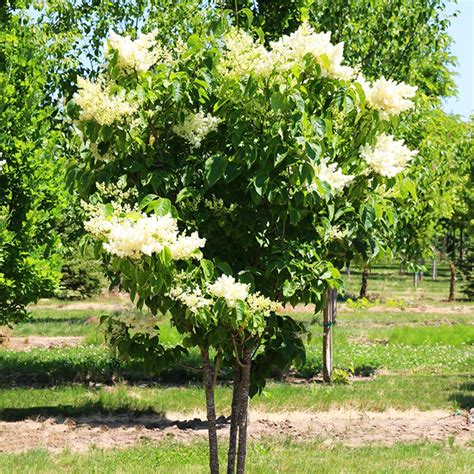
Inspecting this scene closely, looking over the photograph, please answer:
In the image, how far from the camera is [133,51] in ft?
15.6

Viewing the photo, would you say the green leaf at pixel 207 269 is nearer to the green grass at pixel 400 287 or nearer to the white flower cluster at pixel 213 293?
the white flower cluster at pixel 213 293

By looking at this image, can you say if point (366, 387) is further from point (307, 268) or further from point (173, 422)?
point (307, 268)

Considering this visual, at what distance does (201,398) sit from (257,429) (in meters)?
1.96

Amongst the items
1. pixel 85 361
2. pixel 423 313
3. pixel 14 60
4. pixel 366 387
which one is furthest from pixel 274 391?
pixel 423 313

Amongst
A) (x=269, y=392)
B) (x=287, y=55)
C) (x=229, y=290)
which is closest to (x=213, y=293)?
(x=229, y=290)

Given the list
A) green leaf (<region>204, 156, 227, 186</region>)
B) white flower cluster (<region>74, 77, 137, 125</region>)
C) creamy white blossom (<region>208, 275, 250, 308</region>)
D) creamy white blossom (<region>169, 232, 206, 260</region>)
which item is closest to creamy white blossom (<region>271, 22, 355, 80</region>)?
green leaf (<region>204, 156, 227, 186</region>)

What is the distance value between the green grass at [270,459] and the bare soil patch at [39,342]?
9.62 m

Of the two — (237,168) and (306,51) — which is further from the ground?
(306,51)

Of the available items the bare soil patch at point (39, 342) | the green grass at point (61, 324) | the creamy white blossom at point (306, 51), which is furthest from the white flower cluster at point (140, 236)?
the bare soil patch at point (39, 342)

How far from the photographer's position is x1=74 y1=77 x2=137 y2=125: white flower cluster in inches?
183

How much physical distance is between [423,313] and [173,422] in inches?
832

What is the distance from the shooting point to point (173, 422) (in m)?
10.3

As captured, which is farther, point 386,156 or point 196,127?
point 196,127

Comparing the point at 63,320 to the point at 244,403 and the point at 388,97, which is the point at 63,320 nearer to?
the point at 244,403
